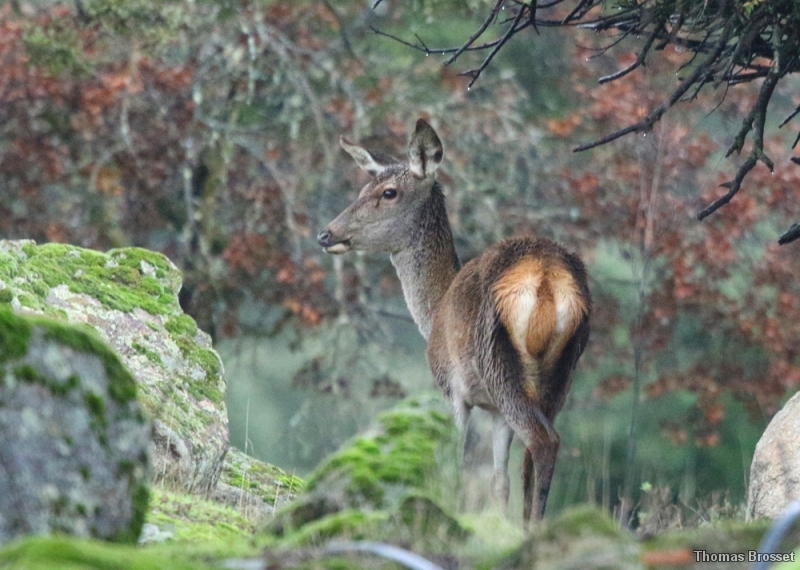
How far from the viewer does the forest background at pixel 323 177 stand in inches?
496

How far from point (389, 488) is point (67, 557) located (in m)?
1.55

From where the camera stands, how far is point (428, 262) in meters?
8.49

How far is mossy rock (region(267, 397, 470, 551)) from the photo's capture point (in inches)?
149

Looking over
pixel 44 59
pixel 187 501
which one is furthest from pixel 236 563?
pixel 44 59

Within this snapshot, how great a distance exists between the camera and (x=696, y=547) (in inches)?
134

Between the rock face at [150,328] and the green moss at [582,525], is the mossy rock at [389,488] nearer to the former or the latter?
the green moss at [582,525]

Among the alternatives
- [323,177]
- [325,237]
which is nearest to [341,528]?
[325,237]

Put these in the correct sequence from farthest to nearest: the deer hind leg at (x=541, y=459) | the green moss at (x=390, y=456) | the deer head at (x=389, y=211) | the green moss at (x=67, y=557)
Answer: the deer head at (x=389, y=211)
the deer hind leg at (x=541, y=459)
the green moss at (x=390, y=456)
the green moss at (x=67, y=557)

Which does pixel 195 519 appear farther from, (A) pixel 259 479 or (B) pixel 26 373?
(A) pixel 259 479

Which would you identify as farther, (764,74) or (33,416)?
(764,74)

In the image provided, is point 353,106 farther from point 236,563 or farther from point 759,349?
point 236,563

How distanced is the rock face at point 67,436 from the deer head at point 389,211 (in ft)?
15.1

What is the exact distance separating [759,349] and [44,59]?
24.9 ft

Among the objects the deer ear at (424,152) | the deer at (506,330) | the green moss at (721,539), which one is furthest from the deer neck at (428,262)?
the green moss at (721,539)
